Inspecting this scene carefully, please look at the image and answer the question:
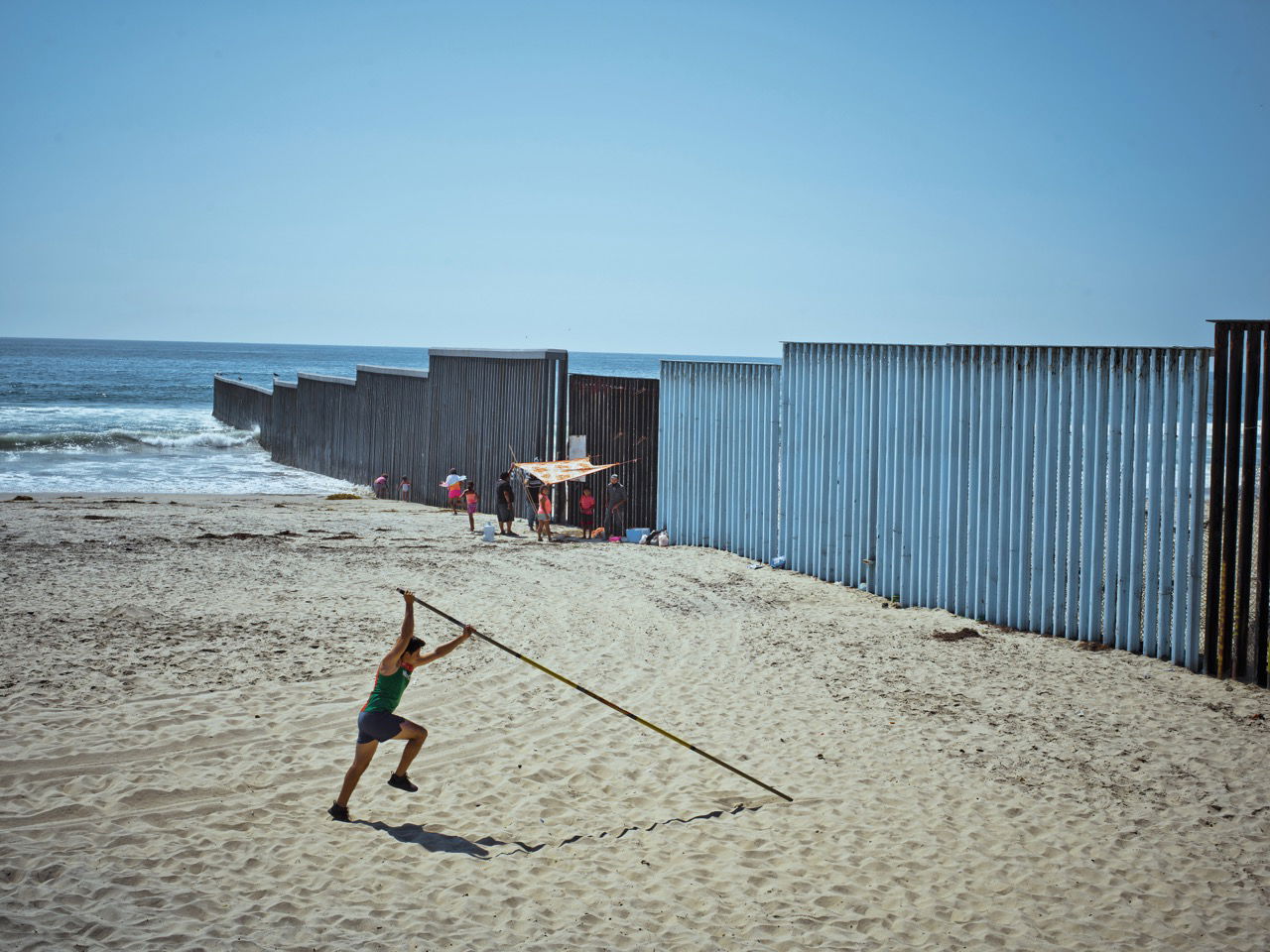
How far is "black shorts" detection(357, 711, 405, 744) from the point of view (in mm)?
6953

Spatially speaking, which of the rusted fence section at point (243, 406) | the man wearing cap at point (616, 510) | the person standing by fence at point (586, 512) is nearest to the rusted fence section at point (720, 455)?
the man wearing cap at point (616, 510)

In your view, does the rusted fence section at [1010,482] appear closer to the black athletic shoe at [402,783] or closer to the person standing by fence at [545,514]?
the person standing by fence at [545,514]

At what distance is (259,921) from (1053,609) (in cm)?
876

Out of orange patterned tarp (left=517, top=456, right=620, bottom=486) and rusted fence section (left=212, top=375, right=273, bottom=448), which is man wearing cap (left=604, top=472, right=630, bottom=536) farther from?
rusted fence section (left=212, top=375, right=273, bottom=448)

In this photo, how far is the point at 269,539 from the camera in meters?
16.6

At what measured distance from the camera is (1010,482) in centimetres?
1199

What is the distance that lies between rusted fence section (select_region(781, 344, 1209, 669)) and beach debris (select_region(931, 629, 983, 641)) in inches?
21.8

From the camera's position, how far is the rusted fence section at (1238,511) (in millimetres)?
9938

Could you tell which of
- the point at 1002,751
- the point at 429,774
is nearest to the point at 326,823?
the point at 429,774

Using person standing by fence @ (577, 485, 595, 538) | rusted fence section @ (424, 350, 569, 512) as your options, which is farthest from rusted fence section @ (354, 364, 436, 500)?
person standing by fence @ (577, 485, 595, 538)

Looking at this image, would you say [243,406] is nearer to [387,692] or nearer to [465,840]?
[387,692]

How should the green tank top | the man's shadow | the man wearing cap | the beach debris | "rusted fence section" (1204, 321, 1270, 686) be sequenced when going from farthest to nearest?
the man wearing cap → the beach debris → "rusted fence section" (1204, 321, 1270, 686) → the green tank top → the man's shadow

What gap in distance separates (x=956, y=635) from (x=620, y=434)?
27.0 ft

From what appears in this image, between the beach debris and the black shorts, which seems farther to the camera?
the beach debris
